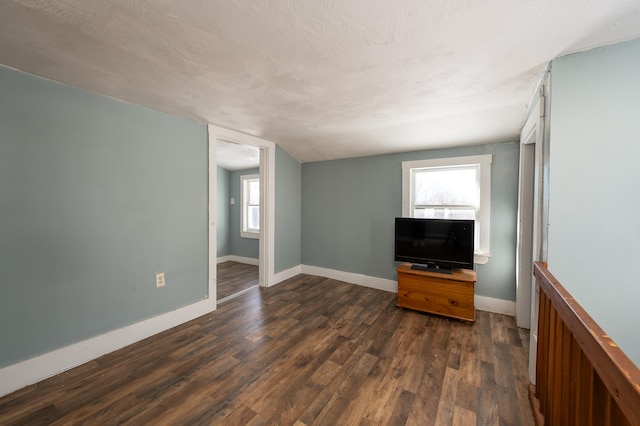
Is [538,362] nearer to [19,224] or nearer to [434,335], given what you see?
[434,335]

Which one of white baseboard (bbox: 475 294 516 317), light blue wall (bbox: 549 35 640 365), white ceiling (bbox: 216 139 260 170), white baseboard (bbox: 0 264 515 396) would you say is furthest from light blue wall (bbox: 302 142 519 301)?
light blue wall (bbox: 549 35 640 365)

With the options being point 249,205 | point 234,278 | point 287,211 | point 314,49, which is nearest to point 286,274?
point 234,278

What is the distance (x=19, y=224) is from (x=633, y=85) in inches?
151

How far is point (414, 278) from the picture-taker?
9.31 ft

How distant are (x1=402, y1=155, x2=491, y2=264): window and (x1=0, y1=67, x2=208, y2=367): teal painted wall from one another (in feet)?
9.06

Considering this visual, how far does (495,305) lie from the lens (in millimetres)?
2863

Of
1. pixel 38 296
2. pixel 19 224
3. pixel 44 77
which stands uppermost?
pixel 44 77

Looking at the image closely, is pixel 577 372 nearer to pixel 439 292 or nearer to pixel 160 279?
pixel 439 292

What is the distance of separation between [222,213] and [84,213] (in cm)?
328

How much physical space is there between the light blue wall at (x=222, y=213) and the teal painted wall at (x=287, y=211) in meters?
1.88

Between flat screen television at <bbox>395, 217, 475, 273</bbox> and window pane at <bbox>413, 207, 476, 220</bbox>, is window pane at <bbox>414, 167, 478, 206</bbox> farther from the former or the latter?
flat screen television at <bbox>395, 217, 475, 273</bbox>

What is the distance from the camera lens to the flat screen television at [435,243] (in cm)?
277

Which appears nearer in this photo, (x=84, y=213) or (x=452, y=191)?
(x=84, y=213)

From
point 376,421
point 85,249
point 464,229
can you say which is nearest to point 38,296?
point 85,249
